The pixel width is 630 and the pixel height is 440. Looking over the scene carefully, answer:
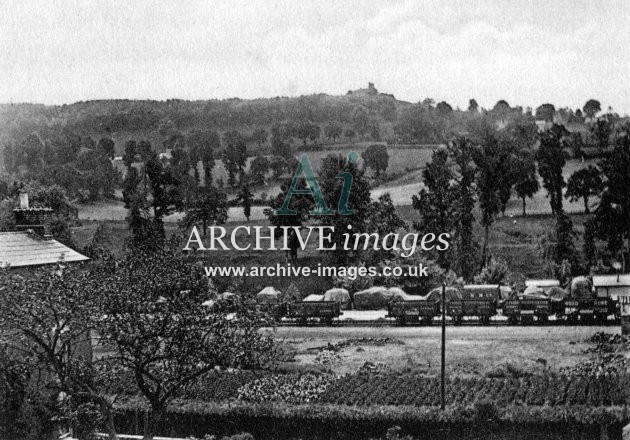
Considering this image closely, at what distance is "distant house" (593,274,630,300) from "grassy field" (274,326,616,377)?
3560 mm

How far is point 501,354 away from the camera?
2380 centimetres

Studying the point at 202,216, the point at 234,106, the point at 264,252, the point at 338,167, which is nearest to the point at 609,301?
the point at 338,167

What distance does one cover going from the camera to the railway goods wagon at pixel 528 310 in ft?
91.1

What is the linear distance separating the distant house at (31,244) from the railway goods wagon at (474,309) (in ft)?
51.7

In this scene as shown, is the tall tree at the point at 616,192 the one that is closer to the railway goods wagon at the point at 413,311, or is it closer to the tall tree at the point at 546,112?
the railway goods wagon at the point at 413,311

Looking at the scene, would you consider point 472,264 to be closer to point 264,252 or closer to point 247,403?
point 264,252

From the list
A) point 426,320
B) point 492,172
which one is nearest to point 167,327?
point 426,320

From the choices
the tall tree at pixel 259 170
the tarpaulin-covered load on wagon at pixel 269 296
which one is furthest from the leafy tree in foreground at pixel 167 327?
the tall tree at pixel 259 170

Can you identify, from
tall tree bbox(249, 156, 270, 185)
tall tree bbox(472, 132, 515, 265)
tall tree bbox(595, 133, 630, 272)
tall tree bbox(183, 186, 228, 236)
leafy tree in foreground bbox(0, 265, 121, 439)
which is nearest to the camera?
leafy tree in foreground bbox(0, 265, 121, 439)

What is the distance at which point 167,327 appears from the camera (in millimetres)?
15266

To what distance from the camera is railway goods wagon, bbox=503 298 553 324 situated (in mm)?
27781

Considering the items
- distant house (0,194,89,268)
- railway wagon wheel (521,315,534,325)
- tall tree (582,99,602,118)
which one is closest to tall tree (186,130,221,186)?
distant house (0,194,89,268)

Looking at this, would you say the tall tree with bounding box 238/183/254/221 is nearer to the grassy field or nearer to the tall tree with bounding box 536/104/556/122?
the grassy field

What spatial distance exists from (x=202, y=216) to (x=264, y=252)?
439cm
